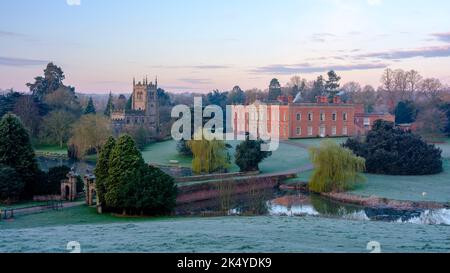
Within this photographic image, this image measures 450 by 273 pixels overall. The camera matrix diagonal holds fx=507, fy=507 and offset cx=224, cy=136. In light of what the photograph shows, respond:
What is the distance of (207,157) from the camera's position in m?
30.2

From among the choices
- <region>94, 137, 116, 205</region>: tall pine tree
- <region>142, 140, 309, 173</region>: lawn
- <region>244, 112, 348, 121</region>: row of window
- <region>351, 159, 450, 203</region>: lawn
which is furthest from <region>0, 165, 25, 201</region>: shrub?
<region>244, 112, 348, 121</region>: row of window

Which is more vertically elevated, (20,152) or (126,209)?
(20,152)

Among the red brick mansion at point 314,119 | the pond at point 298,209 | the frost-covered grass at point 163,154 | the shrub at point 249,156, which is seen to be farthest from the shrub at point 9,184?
the red brick mansion at point 314,119

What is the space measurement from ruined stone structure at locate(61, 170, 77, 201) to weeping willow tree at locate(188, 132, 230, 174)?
1021cm

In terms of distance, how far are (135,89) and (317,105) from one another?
21386 millimetres

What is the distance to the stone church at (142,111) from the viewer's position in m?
52.0

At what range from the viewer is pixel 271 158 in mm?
35781

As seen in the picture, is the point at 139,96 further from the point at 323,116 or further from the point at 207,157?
the point at 207,157

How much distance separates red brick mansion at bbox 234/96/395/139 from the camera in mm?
45156

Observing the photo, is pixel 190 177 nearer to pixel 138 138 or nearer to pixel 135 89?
pixel 138 138

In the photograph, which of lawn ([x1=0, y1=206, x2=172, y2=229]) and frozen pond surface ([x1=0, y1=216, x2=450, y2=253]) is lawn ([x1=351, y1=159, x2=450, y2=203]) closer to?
frozen pond surface ([x1=0, y1=216, x2=450, y2=253])

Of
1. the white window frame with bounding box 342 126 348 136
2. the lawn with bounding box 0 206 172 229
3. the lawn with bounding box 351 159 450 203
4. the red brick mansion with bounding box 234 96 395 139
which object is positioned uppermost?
the red brick mansion with bounding box 234 96 395 139

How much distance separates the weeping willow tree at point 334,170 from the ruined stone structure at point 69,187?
11.6m
